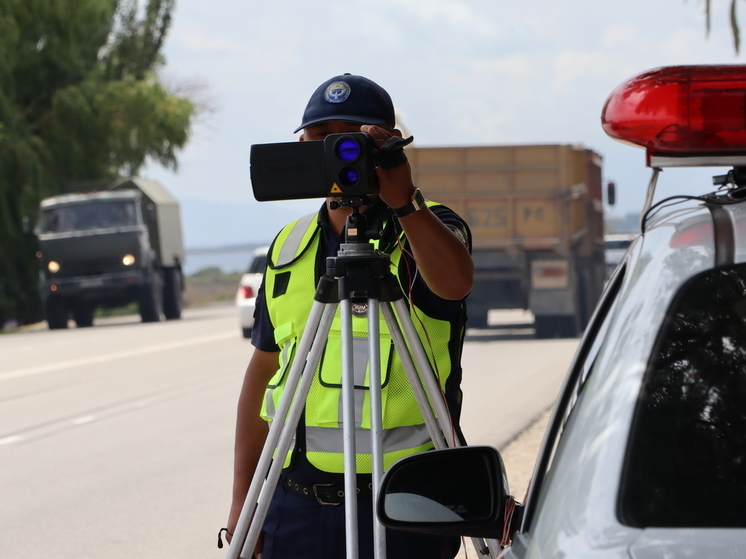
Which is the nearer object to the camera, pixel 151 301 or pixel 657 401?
pixel 657 401

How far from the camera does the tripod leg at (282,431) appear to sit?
8.59ft

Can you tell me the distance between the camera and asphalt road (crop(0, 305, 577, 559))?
6.74m

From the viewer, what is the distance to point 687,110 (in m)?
2.00

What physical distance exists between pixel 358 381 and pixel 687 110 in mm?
1052

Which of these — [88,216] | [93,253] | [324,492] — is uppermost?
[324,492]

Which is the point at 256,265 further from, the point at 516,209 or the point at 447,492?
the point at 447,492

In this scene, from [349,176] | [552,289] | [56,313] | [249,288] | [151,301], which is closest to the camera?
[349,176]

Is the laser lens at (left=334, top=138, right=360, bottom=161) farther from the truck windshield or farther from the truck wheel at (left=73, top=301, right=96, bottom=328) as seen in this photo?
the truck wheel at (left=73, top=301, right=96, bottom=328)

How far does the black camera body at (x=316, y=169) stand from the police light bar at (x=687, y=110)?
600 millimetres

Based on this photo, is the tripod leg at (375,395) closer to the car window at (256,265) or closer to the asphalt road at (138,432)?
the asphalt road at (138,432)

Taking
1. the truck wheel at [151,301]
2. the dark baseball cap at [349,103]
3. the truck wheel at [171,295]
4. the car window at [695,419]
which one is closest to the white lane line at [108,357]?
the truck wheel at [151,301]

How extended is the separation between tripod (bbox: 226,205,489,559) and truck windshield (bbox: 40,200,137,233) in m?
24.3

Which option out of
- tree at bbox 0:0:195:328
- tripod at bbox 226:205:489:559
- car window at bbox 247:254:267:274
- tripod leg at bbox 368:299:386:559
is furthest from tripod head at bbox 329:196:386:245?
tree at bbox 0:0:195:328

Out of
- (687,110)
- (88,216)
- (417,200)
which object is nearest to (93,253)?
(88,216)
